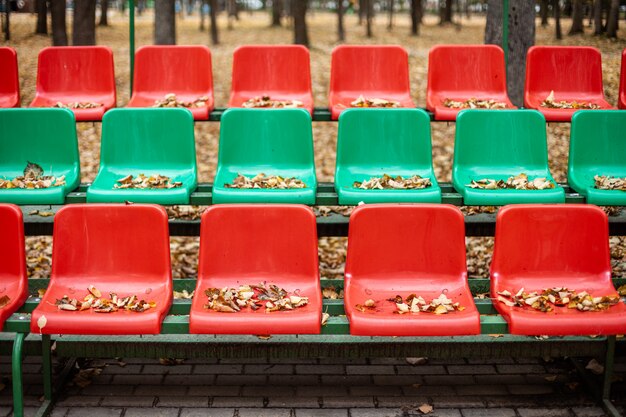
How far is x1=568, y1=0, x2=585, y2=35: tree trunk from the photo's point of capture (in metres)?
5.90

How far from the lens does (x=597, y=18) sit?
5.99 metres

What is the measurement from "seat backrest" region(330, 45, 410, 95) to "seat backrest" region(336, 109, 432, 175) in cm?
93

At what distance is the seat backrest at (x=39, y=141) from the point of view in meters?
4.56

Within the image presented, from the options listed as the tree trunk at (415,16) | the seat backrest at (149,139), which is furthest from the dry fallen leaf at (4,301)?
the tree trunk at (415,16)

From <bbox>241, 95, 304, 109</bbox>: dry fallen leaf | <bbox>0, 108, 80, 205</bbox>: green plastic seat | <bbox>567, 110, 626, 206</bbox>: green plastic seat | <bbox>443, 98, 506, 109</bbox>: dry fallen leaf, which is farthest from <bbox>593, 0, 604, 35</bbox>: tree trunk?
<bbox>0, 108, 80, 205</bbox>: green plastic seat

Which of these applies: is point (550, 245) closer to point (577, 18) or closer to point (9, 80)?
point (577, 18)

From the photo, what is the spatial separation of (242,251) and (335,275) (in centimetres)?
198

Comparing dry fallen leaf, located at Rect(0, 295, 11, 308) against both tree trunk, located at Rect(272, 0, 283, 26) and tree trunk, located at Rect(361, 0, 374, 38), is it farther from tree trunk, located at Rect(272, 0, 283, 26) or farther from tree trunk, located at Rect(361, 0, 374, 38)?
tree trunk, located at Rect(272, 0, 283, 26)

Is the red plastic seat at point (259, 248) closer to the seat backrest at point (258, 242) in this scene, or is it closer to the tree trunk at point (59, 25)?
the seat backrest at point (258, 242)

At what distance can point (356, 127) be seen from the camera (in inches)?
179

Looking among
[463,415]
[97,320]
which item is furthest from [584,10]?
[97,320]

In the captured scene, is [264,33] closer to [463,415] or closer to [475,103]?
[475,103]

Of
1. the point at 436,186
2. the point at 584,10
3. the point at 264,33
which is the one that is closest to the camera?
the point at 436,186

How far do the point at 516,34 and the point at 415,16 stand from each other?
1.73 m
